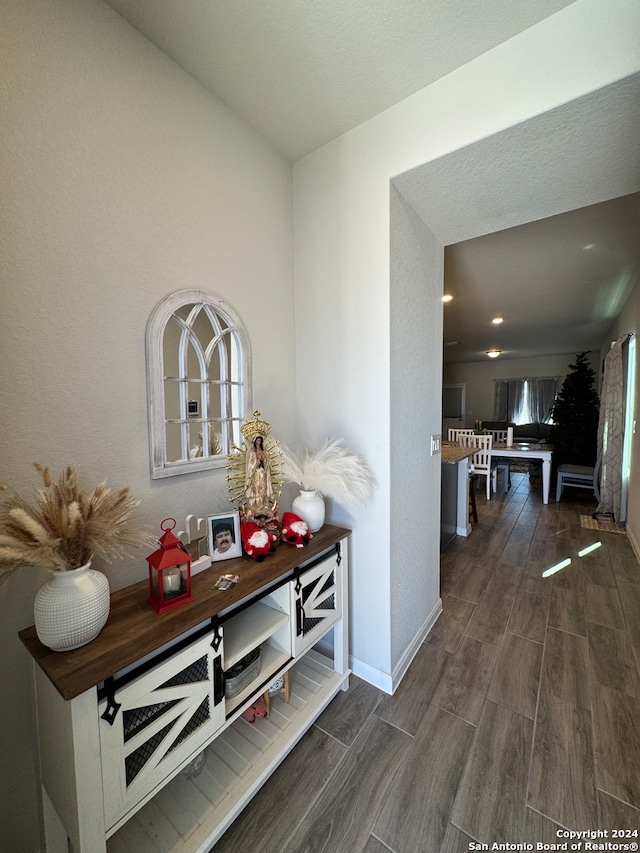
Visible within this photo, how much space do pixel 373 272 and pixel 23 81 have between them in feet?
3.97

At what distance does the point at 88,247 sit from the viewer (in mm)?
986

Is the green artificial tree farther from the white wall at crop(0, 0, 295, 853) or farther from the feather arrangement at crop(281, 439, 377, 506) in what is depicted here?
the white wall at crop(0, 0, 295, 853)

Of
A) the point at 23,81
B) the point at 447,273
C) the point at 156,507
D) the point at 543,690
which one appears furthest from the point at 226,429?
the point at 447,273

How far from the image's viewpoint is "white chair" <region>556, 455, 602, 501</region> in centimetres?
410

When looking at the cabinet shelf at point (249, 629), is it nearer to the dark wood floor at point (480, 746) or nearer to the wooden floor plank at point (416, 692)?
the dark wood floor at point (480, 746)

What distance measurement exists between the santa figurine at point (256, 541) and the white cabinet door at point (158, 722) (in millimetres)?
290

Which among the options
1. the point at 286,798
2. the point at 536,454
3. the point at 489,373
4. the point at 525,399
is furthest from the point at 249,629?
the point at 489,373

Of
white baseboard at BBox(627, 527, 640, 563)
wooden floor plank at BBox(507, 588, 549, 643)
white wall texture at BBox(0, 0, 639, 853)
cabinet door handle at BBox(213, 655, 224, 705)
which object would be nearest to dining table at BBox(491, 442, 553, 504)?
white baseboard at BBox(627, 527, 640, 563)

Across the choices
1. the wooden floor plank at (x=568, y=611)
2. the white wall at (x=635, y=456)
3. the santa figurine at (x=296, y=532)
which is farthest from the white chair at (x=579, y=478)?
the santa figurine at (x=296, y=532)

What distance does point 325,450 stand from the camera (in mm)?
1452

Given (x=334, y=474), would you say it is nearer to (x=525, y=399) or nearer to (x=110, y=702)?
(x=110, y=702)

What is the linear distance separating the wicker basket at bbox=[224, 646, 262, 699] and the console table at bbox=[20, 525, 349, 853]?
0.01 meters

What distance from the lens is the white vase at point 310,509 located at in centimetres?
144

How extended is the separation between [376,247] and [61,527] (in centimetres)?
149
